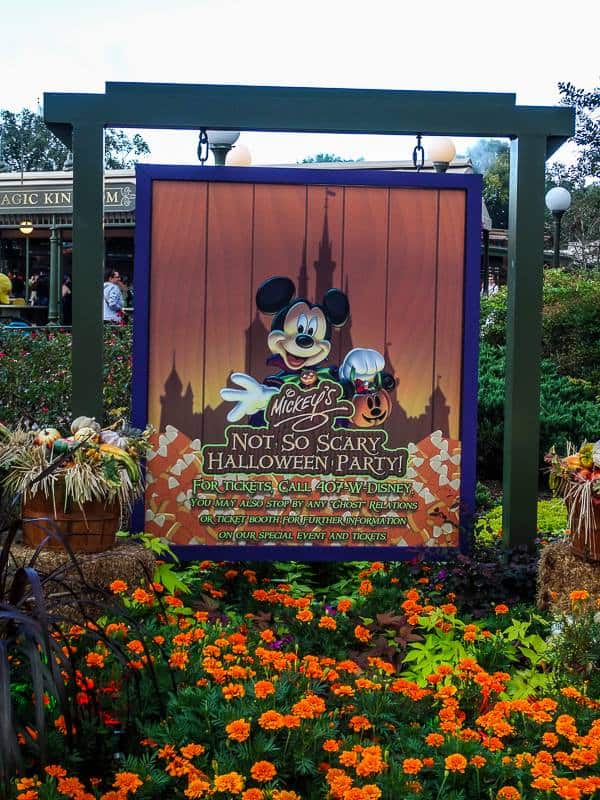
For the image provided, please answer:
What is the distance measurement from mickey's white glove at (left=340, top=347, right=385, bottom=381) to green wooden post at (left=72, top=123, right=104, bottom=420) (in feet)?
3.84

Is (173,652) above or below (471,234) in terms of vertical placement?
below

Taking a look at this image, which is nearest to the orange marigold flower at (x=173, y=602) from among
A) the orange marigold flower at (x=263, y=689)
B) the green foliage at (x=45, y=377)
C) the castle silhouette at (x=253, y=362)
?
the castle silhouette at (x=253, y=362)

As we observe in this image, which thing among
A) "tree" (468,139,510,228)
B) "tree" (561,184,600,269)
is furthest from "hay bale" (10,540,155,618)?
"tree" (468,139,510,228)

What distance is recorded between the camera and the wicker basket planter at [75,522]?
398 cm

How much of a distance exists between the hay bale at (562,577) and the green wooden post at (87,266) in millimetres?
2175

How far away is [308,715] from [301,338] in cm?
234

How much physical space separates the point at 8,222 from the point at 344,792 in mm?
18873

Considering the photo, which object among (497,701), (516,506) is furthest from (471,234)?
(497,701)

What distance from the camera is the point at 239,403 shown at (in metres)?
4.62

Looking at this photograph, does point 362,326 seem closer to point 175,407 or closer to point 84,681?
point 175,407

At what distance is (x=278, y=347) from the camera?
460 cm

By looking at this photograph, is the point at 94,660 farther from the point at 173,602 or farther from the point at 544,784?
the point at 544,784

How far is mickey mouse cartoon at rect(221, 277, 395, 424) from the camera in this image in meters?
4.60

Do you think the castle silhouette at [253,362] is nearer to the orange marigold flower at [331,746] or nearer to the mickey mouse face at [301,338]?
the mickey mouse face at [301,338]
